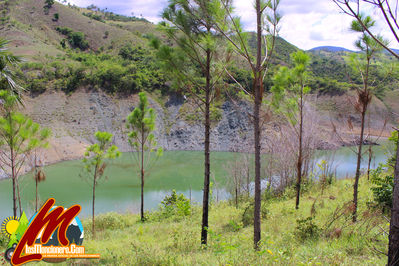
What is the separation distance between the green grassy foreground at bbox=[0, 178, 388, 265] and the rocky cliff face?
20366mm

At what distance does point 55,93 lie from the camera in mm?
35500

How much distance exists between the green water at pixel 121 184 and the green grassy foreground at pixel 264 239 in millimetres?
3766

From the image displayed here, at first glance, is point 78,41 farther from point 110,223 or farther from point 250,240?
point 250,240

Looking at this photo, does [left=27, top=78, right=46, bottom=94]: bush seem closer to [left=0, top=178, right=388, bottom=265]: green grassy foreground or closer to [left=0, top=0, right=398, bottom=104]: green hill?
[left=0, top=0, right=398, bottom=104]: green hill

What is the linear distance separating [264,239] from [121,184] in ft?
53.1

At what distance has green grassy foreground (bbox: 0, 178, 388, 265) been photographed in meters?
3.95

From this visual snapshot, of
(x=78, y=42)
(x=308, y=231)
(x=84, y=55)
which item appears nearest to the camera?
(x=308, y=231)

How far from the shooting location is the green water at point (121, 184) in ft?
52.4

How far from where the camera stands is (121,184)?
2011 cm

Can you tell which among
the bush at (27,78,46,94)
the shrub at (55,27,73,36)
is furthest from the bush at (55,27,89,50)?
the bush at (27,78,46,94)

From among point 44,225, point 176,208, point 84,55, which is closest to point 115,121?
point 84,55

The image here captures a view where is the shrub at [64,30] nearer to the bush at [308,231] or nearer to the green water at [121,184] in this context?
the green water at [121,184]

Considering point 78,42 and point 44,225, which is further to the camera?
point 78,42

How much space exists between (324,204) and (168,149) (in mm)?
25672
